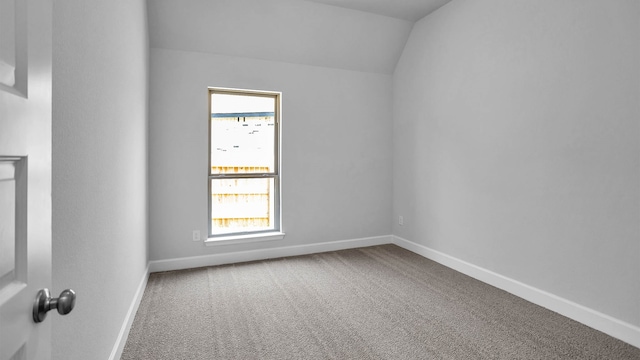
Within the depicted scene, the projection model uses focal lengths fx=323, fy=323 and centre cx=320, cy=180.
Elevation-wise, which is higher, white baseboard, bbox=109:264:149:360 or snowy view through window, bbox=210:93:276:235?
snowy view through window, bbox=210:93:276:235

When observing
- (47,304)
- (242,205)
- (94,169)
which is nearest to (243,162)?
(242,205)

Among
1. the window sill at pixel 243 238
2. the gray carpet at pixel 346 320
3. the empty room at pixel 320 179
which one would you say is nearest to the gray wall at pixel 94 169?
the empty room at pixel 320 179

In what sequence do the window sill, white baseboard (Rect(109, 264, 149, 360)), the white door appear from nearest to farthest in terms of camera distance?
the white door, white baseboard (Rect(109, 264, 149, 360)), the window sill

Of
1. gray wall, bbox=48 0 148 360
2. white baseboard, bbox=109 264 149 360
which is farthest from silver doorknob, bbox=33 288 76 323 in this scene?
white baseboard, bbox=109 264 149 360

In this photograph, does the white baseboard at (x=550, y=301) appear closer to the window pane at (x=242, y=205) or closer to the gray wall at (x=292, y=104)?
the gray wall at (x=292, y=104)

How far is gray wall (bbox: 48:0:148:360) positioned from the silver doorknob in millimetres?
454

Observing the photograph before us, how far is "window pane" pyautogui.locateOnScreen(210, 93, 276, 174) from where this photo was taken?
3670 mm

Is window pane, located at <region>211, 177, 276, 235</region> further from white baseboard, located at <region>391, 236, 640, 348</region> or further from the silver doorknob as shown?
the silver doorknob

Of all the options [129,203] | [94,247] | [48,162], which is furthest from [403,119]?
[48,162]

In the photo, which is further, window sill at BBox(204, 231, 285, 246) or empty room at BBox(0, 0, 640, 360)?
window sill at BBox(204, 231, 285, 246)

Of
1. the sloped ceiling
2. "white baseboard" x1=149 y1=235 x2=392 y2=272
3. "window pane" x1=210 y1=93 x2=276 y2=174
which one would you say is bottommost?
"white baseboard" x1=149 y1=235 x2=392 y2=272

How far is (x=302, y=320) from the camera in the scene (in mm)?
2303

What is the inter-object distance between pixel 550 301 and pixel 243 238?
289cm

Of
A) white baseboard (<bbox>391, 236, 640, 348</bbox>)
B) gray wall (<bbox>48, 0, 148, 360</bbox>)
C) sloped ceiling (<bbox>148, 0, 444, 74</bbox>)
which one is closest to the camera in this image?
gray wall (<bbox>48, 0, 148, 360</bbox>)
